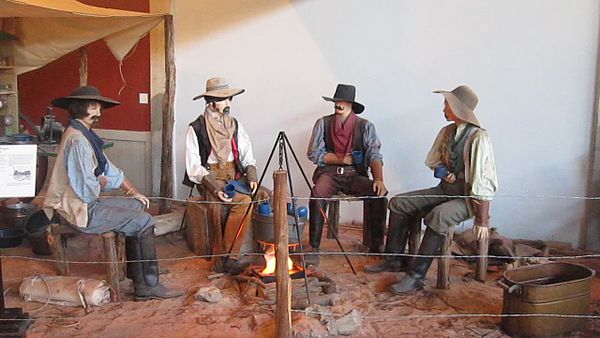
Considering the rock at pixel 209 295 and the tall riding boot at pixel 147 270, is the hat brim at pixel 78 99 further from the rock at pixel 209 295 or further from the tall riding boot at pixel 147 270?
the rock at pixel 209 295

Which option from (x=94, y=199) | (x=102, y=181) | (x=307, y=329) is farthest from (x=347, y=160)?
(x=94, y=199)

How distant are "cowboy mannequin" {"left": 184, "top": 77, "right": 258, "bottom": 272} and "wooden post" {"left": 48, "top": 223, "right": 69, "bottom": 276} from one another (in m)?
1.23

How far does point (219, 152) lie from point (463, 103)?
85.6 inches

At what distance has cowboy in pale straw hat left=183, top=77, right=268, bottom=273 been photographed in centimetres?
566

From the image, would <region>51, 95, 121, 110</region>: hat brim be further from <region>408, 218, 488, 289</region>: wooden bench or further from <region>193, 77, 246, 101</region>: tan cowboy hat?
<region>408, 218, 488, 289</region>: wooden bench

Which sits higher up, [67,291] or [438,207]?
[438,207]

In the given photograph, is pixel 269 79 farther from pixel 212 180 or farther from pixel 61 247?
pixel 61 247

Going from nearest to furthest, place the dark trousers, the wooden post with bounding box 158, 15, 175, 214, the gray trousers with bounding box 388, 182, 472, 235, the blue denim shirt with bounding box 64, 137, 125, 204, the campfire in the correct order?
the blue denim shirt with bounding box 64, 137, 125, 204, the gray trousers with bounding box 388, 182, 472, 235, the campfire, the dark trousers, the wooden post with bounding box 158, 15, 175, 214

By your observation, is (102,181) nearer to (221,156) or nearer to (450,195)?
(221,156)

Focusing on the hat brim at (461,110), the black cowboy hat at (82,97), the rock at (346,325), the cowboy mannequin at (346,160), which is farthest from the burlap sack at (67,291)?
the hat brim at (461,110)

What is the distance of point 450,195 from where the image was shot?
5395mm

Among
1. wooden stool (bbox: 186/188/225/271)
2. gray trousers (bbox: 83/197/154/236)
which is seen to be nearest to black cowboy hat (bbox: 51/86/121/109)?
gray trousers (bbox: 83/197/154/236)

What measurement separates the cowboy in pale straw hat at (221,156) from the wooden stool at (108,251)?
937mm

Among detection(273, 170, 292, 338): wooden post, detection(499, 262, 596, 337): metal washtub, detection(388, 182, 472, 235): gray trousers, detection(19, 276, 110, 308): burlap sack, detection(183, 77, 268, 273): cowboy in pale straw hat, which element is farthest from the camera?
detection(183, 77, 268, 273): cowboy in pale straw hat
